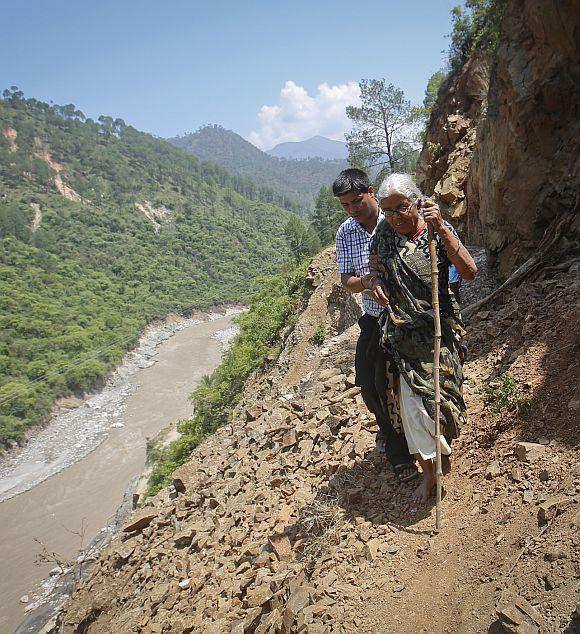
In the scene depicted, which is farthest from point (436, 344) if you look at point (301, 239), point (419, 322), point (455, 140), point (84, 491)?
point (301, 239)

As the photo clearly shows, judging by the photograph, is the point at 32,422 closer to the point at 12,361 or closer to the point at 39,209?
the point at 12,361

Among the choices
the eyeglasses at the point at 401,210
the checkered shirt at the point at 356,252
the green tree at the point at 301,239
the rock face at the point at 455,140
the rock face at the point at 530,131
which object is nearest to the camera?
the eyeglasses at the point at 401,210

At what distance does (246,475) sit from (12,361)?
30693 millimetres

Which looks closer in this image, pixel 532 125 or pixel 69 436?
pixel 532 125

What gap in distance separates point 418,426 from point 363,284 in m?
0.78

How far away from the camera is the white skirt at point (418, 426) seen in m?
2.24

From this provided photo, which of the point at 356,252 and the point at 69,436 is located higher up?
the point at 356,252

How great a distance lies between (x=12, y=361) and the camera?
29.5 metres

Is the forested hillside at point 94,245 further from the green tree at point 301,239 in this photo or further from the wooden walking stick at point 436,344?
the wooden walking stick at point 436,344

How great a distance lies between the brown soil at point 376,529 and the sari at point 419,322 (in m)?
0.45

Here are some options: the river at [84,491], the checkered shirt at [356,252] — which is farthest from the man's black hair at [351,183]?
the river at [84,491]

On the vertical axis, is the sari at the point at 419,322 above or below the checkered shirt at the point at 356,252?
below

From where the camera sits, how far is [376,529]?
2.42m

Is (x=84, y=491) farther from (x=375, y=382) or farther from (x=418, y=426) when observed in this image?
(x=418, y=426)
